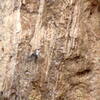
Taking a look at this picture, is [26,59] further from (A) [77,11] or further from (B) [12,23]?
(A) [77,11]

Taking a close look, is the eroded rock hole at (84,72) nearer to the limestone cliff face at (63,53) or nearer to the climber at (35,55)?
the limestone cliff face at (63,53)

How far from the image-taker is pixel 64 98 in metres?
2.39

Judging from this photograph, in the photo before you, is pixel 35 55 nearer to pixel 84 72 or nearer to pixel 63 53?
pixel 63 53

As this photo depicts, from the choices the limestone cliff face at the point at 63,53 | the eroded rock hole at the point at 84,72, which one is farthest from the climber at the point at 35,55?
the eroded rock hole at the point at 84,72

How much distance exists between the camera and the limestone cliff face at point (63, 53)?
7.68 ft

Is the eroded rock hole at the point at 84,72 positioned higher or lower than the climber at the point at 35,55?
lower

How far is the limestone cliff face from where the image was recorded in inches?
92.2

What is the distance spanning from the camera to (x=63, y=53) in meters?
2.35

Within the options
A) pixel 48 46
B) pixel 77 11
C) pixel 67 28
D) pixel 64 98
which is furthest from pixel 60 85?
pixel 77 11

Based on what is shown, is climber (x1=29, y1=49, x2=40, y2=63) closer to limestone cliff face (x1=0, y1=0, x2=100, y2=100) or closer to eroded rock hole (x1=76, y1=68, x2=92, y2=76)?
limestone cliff face (x1=0, y1=0, x2=100, y2=100)

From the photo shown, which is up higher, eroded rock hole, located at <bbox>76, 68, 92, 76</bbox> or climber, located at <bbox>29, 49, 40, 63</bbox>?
climber, located at <bbox>29, 49, 40, 63</bbox>

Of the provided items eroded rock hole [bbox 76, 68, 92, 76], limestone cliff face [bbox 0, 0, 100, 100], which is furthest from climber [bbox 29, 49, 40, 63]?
eroded rock hole [bbox 76, 68, 92, 76]

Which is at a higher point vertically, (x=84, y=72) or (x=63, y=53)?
(x=63, y=53)

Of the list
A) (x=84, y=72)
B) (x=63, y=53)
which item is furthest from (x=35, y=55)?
(x=84, y=72)
